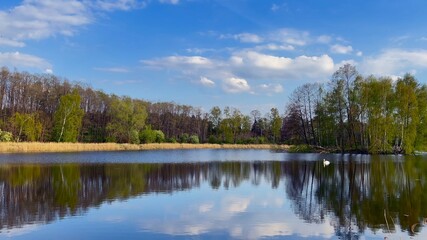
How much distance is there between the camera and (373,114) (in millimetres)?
53250

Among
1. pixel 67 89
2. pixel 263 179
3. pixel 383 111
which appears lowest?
pixel 263 179

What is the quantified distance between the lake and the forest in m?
30.7

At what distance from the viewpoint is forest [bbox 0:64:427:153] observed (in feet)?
174

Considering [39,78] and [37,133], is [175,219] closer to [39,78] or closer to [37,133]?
[37,133]

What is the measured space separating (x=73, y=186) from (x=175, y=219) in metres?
9.19

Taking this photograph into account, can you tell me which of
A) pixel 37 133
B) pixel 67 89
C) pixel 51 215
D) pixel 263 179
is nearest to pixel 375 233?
pixel 51 215

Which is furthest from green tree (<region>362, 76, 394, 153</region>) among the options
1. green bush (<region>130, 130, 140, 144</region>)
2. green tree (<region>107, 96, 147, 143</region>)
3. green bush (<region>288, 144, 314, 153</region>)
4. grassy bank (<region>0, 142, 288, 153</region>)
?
green tree (<region>107, 96, 147, 143</region>)

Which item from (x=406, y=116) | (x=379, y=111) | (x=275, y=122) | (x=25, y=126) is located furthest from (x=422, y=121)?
(x=25, y=126)

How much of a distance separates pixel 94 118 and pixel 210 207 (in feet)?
240

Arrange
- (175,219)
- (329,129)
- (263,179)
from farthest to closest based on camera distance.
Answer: (329,129)
(263,179)
(175,219)

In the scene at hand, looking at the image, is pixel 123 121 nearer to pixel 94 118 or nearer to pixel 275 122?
pixel 94 118

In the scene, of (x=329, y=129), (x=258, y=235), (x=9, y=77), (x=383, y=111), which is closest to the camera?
(x=258, y=235)

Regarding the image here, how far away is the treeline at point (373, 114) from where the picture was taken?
A: 5238 cm

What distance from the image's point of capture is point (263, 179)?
24.3 meters
